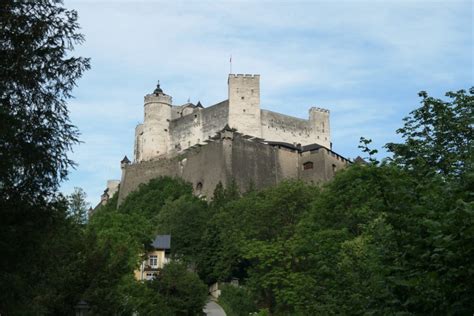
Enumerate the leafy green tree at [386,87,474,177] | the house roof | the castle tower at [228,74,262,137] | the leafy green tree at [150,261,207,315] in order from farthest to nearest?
the castle tower at [228,74,262,137] → the house roof → the leafy green tree at [150,261,207,315] → the leafy green tree at [386,87,474,177]

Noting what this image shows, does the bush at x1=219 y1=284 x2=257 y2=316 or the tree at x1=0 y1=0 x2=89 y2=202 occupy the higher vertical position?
the tree at x1=0 y1=0 x2=89 y2=202

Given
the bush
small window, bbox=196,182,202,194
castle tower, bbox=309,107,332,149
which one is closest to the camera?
the bush

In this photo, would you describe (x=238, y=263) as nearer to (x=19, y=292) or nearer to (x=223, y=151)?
(x=223, y=151)

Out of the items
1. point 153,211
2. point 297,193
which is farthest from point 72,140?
point 153,211

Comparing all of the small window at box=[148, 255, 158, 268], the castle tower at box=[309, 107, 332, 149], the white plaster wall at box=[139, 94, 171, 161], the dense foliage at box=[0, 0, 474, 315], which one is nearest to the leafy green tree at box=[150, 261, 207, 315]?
the dense foliage at box=[0, 0, 474, 315]

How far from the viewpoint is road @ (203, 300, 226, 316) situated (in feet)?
164

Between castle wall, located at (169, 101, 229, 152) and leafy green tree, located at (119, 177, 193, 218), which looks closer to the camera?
leafy green tree, located at (119, 177, 193, 218)

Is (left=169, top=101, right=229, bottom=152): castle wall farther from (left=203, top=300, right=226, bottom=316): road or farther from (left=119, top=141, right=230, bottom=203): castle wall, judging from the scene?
(left=203, top=300, right=226, bottom=316): road

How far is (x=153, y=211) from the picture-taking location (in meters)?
77.9

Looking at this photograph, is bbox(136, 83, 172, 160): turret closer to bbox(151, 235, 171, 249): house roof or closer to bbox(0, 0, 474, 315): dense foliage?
bbox(151, 235, 171, 249): house roof

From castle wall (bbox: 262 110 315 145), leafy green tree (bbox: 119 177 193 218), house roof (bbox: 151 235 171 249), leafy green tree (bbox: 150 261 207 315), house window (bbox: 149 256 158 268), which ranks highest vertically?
castle wall (bbox: 262 110 315 145)

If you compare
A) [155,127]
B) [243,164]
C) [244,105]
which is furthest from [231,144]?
[155,127]

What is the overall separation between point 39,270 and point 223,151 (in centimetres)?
6849

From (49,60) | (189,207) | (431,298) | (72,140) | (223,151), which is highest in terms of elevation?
(223,151)
